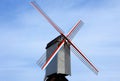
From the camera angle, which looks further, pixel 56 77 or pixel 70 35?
pixel 70 35

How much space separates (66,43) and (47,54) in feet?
8.40

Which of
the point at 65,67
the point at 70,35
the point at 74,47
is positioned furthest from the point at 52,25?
the point at 65,67

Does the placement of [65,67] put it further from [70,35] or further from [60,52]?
[70,35]

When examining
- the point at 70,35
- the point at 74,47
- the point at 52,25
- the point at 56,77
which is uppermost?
the point at 52,25

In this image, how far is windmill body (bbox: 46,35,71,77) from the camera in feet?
82.6

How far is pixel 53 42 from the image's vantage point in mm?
27094

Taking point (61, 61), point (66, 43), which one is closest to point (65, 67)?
point (61, 61)

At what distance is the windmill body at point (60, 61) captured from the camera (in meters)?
25.2

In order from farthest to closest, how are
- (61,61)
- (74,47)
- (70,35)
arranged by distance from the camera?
(70,35), (74,47), (61,61)

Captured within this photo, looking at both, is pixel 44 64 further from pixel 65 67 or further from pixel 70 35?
pixel 70 35

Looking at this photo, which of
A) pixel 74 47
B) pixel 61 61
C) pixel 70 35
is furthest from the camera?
pixel 70 35

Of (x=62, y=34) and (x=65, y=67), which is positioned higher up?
(x=62, y=34)

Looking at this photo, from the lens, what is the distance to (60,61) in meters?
25.3

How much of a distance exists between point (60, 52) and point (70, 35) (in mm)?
3882
